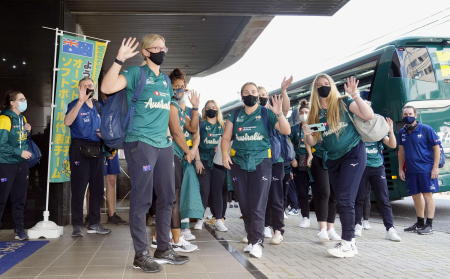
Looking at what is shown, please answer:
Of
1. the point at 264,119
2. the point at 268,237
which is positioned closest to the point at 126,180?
the point at 268,237

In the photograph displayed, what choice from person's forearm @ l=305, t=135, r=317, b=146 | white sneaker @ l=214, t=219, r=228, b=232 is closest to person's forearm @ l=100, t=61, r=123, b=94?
person's forearm @ l=305, t=135, r=317, b=146

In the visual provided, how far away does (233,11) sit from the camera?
28.9 ft

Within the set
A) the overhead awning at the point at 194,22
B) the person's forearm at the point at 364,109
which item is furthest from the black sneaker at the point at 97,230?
the overhead awning at the point at 194,22

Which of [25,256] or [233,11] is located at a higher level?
[233,11]

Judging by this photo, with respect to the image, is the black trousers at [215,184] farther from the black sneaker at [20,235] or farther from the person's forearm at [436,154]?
the person's forearm at [436,154]

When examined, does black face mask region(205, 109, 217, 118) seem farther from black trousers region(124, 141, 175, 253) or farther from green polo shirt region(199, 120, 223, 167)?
black trousers region(124, 141, 175, 253)

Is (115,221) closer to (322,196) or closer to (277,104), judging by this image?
(322,196)

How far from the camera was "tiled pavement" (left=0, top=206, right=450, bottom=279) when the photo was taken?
4.14 metres

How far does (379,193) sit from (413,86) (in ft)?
10.2

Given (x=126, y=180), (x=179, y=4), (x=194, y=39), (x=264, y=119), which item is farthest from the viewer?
(x=126, y=180)

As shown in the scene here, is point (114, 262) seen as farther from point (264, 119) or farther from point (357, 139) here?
point (357, 139)

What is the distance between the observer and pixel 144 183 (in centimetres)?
425

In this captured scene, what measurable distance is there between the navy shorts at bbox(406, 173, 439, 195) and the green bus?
4.89ft

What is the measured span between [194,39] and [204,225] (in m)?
6.10
